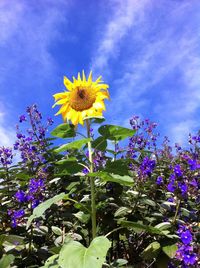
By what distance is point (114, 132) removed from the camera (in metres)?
2.94

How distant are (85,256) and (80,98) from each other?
1.12m

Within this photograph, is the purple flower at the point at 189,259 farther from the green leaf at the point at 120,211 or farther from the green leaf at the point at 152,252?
the green leaf at the point at 120,211

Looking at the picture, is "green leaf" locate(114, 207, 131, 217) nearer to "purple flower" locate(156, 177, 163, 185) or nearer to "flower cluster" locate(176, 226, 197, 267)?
"flower cluster" locate(176, 226, 197, 267)

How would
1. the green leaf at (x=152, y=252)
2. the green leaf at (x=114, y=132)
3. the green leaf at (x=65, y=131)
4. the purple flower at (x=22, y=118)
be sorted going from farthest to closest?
the purple flower at (x=22, y=118), the green leaf at (x=152, y=252), the green leaf at (x=65, y=131), the green leaf at (x=114, y=132)

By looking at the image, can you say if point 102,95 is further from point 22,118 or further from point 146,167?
point 22,118

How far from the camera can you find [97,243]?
259 centimetres

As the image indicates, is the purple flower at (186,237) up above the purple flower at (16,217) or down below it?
below

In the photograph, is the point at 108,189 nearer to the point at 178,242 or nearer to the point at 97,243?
the point at 178,242

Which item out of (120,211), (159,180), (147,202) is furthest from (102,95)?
(159,180)

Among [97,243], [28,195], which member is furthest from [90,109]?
[28,195]

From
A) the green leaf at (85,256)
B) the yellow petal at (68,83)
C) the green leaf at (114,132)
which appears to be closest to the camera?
the green leaf at (85,256)

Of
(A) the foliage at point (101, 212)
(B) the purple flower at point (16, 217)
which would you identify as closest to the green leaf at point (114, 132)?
(A) the foliage at point (101, 212)

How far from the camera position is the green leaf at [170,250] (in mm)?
3268

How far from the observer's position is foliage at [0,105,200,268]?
2928mm
